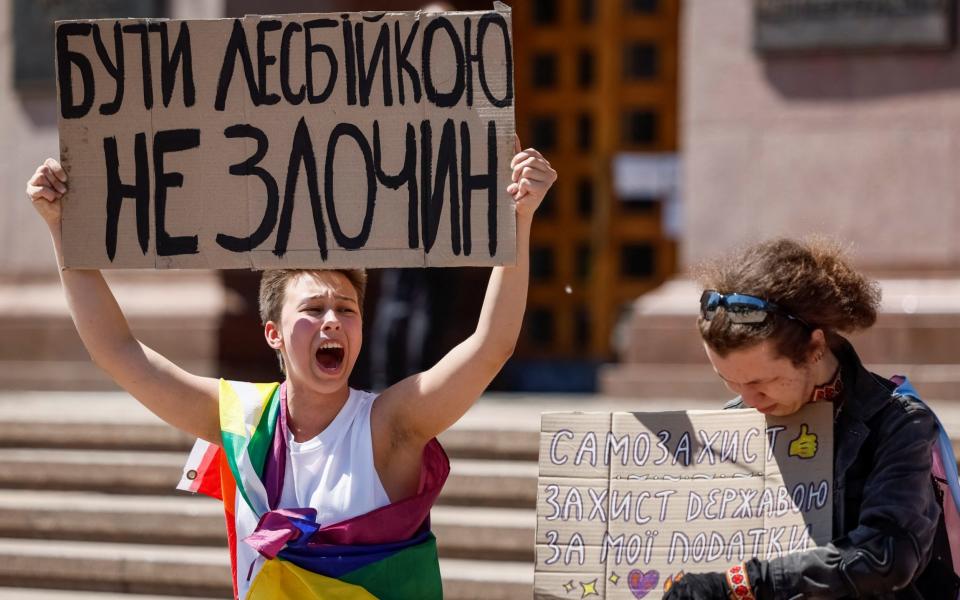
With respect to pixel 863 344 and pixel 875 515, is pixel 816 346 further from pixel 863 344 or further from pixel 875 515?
pixel 863 344

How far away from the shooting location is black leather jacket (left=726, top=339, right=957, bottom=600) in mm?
2750

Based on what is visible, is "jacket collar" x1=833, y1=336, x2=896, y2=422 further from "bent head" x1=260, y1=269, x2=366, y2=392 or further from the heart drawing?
"bent head" x1=260, y1=269, x2=366, y2=392

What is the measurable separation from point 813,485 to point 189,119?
1781mm

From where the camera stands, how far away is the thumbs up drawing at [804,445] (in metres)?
2.98

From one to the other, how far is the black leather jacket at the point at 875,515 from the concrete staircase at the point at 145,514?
2690 mm

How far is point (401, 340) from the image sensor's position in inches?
399

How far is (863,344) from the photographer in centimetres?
782

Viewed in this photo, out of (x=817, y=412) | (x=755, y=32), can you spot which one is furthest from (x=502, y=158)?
(x=755, y=32)

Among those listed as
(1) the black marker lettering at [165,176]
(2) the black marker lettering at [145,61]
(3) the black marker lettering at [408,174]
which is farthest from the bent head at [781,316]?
(2) the black marker lettering at [145,61]

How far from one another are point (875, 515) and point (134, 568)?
408 cm

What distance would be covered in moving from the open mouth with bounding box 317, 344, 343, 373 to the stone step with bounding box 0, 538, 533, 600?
252cm

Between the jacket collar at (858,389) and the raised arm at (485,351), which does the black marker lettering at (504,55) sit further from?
the jacket collar at (858,389)

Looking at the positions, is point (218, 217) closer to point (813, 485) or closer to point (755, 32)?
point (813, 485)

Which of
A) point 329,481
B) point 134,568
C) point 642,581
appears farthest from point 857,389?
point 134,568
